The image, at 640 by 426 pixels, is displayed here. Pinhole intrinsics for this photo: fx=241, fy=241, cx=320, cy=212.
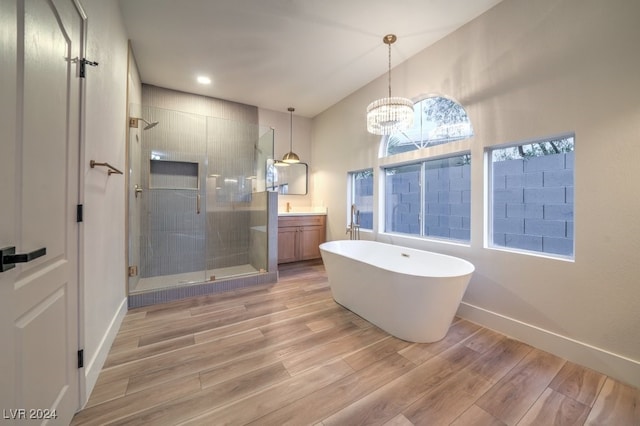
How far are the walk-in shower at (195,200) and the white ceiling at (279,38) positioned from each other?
65 centimetres

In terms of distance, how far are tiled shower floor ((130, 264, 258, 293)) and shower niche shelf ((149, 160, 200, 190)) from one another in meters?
1.21

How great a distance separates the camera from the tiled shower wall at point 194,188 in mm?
3168

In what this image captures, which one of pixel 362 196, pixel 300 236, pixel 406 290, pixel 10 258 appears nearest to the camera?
pixel 10 258

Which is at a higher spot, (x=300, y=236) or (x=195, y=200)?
(x=195, y=200)

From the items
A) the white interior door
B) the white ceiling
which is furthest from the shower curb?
the white ceiling

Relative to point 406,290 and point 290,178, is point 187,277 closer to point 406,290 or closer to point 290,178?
point 290,178

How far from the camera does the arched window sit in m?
2.58

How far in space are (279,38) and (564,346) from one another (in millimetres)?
3756

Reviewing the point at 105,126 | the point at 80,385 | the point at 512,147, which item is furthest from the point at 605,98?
the point at 80,385

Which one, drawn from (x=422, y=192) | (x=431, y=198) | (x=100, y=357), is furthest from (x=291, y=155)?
(x=100, y=357)

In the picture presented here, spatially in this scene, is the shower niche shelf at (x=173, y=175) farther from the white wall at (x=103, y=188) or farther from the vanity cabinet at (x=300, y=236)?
the vanity cabinet at (x=300, y=236)

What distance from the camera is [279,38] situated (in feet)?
8.49

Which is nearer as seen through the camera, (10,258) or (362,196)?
(10,258)

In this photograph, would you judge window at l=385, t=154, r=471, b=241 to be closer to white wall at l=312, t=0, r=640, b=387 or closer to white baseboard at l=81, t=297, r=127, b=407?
white wall at l=312, t=0, r=640, b=387
